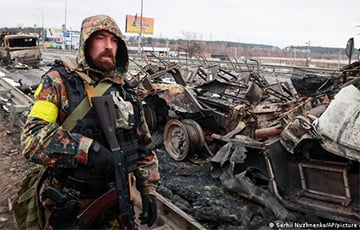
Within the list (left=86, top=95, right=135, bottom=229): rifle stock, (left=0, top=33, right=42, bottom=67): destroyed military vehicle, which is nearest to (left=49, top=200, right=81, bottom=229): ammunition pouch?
(left=86, top=95, right=135, bottom=229): rifle stock

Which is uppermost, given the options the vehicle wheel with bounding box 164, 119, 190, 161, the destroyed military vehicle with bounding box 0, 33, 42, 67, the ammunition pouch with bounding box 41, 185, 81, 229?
the destroyed military vehicle with bounding box 0, 33, 42, 67

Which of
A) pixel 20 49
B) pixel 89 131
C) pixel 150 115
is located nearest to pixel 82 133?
pixel 89 131

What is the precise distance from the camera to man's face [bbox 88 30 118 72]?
2.28 meters

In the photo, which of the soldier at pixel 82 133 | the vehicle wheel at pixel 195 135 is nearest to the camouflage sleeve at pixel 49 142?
the soldier at pixel 82 133

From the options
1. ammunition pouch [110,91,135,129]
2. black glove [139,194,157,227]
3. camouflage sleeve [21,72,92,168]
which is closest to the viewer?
camouflage sleeve [21,72,92,168]

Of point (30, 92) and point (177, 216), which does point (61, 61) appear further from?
point (30, 92)

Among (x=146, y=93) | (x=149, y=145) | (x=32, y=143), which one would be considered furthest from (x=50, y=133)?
(x=146, y=93)

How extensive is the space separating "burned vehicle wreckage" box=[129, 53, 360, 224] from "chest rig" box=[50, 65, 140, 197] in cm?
222

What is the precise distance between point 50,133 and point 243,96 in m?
4.84

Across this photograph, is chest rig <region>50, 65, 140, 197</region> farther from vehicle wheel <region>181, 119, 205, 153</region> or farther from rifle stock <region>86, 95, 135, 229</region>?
vehicle wheel <region>181, 119, 205, 153</region>

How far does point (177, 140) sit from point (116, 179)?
4346 millimetres

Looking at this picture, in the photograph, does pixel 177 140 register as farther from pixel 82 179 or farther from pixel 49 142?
pixel 49 142

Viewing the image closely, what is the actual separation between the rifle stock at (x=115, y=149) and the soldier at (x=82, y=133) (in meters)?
0.05

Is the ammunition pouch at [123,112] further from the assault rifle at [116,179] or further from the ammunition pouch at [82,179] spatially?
the ammunition pouch at [82,179]
